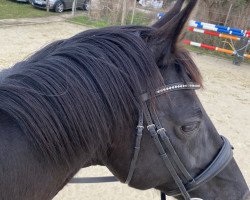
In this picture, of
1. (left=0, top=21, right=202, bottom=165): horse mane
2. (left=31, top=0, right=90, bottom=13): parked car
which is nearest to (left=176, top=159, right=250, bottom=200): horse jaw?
(left=0, top=21, right=202, bottom=165): horse mane

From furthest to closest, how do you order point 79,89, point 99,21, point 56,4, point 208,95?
point 56,4 < point 99,21 < point 208,95 < point 79,89

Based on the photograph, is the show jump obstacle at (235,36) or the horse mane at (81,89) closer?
the horse mane at (81,89)

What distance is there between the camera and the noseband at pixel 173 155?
1.47m

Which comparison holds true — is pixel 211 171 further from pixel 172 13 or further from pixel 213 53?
pixel 213 53

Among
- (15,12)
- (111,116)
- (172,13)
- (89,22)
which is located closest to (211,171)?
(111,116)

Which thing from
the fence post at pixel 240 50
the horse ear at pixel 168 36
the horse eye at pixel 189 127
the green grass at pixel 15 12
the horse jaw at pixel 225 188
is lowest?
the green grass at pixel 15 12

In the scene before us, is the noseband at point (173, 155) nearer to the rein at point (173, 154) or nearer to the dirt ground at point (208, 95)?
the rein at point (173, 154)

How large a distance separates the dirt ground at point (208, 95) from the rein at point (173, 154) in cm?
39

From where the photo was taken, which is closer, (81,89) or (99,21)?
(81,89)

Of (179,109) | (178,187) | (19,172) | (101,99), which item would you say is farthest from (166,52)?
(19,172)

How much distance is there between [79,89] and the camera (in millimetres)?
1318

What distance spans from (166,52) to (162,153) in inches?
18.8

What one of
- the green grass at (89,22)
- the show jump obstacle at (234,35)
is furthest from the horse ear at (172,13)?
the green grass at (89,22)

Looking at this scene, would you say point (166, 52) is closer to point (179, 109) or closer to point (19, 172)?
point (179, 109)
